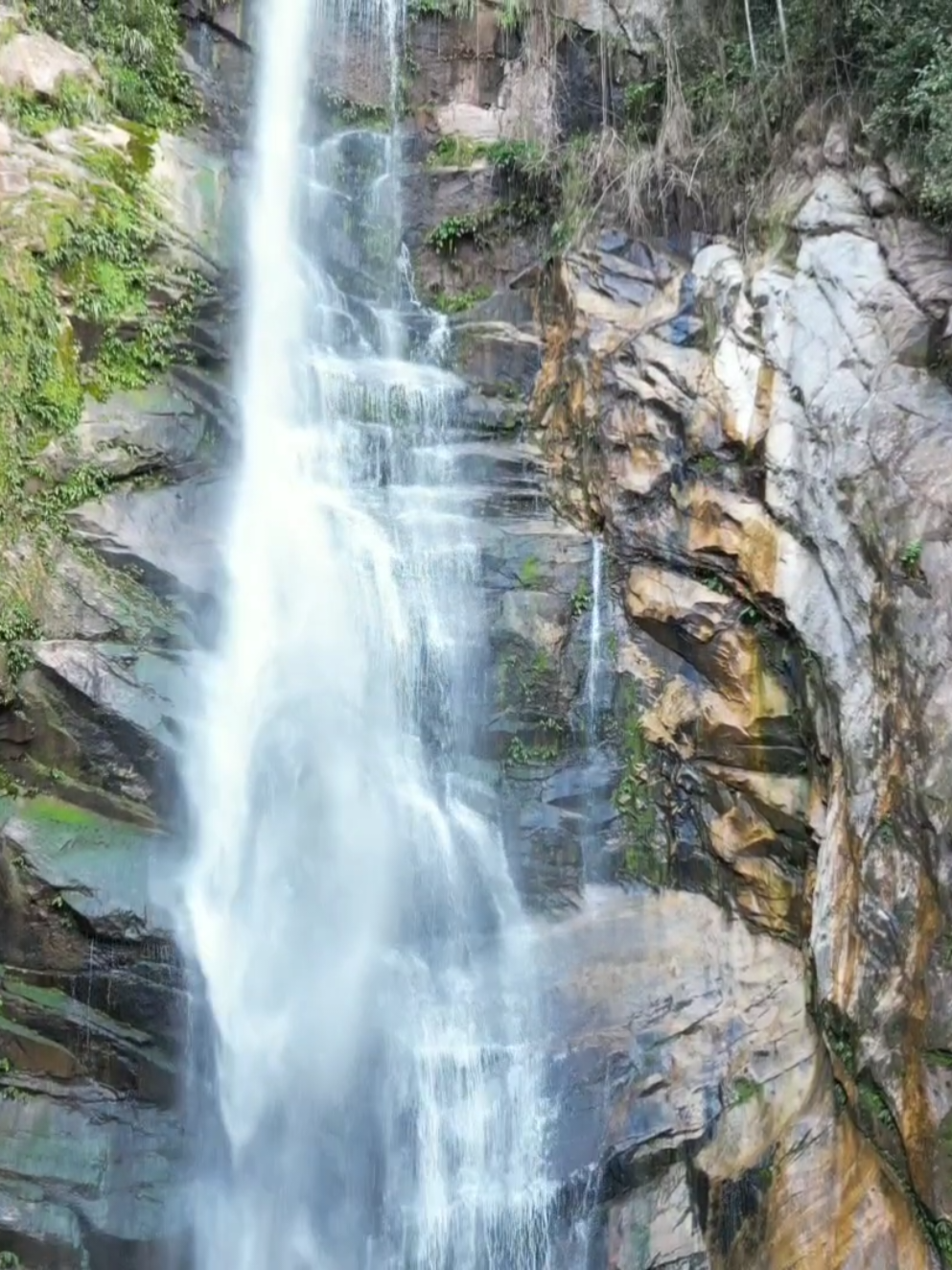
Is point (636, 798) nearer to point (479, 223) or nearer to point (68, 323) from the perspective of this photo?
point (68, 323)

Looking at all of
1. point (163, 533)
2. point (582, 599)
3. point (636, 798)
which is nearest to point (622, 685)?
point (582, 599)

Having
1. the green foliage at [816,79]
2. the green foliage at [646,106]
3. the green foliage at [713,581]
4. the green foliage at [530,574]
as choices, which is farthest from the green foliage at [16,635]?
the green foliage at [646,106]

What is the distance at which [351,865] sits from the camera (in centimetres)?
784

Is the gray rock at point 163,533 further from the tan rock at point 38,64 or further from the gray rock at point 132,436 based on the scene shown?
the tan rock at point 38,64

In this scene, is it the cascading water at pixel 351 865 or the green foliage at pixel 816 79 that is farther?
the green foliage at pixel 816 79

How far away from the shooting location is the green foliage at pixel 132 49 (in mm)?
10711

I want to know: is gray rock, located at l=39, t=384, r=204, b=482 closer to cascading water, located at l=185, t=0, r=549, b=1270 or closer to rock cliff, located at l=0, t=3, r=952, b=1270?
rock cliff, located at l=0, t=3, r=952, b=1270

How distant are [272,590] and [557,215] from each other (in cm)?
562

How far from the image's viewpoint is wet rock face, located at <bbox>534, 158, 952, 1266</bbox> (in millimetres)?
6242

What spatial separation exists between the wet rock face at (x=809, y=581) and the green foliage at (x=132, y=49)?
542cm

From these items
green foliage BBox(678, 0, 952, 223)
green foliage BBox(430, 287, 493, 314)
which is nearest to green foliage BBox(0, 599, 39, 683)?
green foliage BBox(430, 287, 493, 314)

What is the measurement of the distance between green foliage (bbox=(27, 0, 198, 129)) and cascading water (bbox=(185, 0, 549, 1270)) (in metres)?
2.42

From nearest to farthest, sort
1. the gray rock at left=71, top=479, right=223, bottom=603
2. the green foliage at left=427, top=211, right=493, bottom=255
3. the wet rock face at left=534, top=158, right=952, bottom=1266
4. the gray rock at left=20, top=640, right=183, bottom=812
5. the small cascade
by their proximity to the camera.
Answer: the wet rock face at left=534, top=158, right=952, bottom=1266 → the gray rock at left=20, top=640, right=183, bottom=812 → the small cascade → the gray rock at left=71, top=479, right=223, bottom=603 → the green foliage at left=427, top=211, right=493, bottom=255

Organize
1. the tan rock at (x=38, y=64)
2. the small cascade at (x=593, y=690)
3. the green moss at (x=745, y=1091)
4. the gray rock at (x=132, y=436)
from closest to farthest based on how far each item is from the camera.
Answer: the green moss at (x=745, y=1091), the small cascade at (x=593, y=690), the gray rock at (x=132, y=436), the tan rock at (x=38, y=64)
